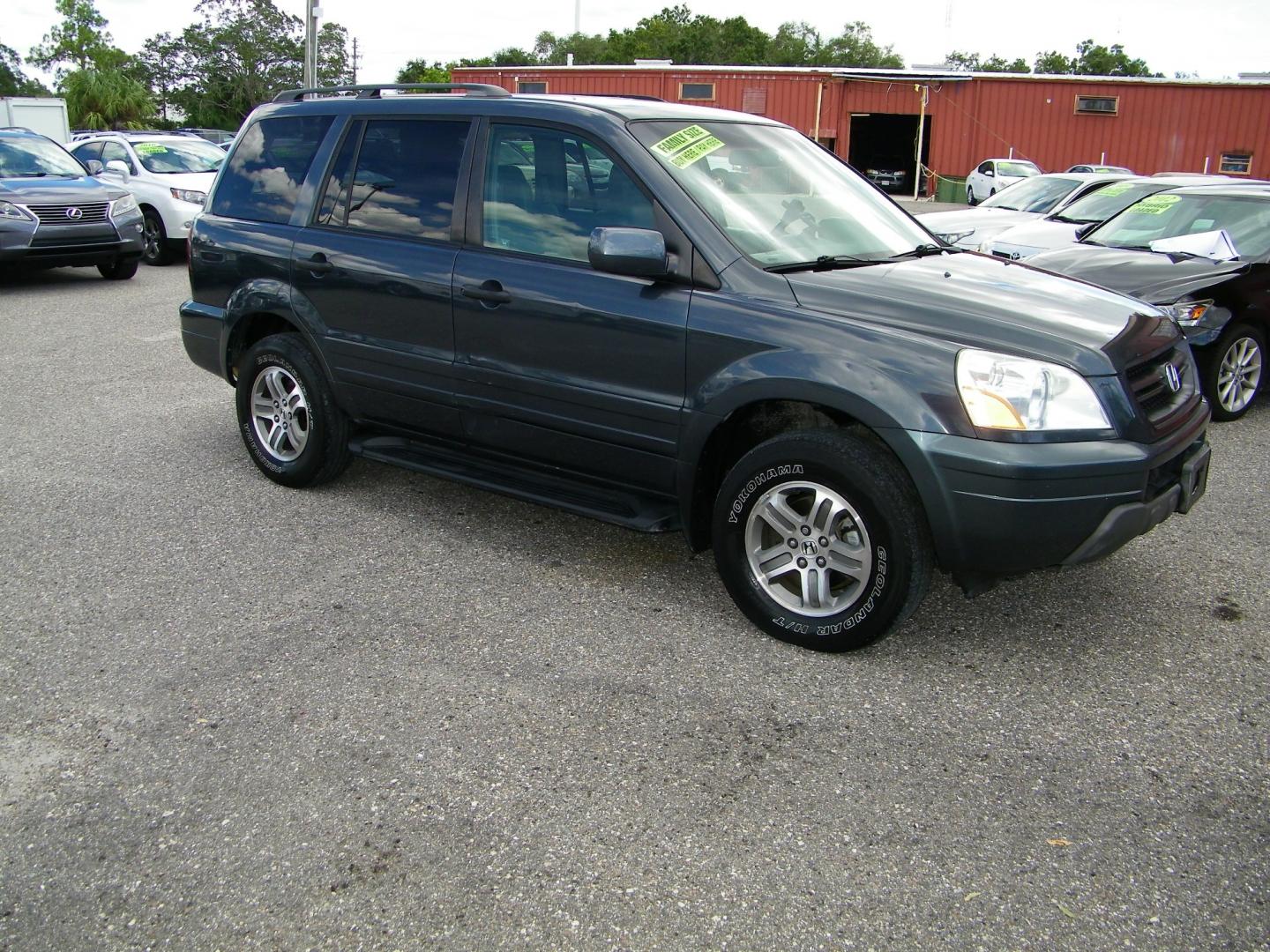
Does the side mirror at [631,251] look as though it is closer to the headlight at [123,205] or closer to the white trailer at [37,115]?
the headlight at [123,205]

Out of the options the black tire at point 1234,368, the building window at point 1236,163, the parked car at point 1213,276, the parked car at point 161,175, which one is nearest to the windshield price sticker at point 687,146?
the parked car at point 1213,276

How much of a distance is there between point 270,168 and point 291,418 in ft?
4.00

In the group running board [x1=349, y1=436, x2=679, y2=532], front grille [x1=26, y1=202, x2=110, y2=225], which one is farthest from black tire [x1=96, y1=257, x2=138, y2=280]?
running board [x1=349, y1=436, x2=679, y2=532]

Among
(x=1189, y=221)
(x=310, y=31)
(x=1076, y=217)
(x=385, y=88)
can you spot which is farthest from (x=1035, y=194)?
(x=310, y=31)

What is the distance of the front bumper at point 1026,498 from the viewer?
3314mm

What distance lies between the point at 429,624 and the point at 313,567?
0.78 m

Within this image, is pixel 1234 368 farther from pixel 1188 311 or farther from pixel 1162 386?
pixel 1162 386

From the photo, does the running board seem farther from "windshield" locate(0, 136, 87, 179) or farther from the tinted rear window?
"windshield" locate(0, 136, 87, 179)

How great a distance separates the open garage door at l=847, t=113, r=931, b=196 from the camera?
39625mm

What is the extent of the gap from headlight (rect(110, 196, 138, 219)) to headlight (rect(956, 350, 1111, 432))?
459 inches

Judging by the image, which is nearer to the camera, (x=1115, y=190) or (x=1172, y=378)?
(x=1172, y=378)

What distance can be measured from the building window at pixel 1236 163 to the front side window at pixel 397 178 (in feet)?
122

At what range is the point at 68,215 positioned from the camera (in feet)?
39.4

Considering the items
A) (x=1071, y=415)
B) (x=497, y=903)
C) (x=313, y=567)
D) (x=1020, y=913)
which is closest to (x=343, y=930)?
(x=497, y=903)
